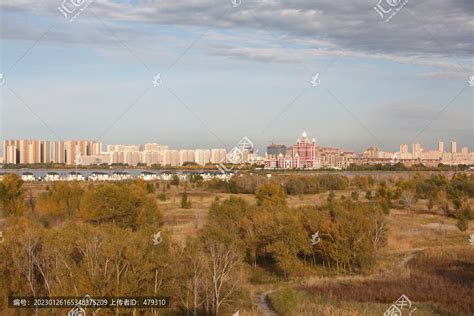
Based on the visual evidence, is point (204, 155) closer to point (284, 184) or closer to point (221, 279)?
point (284, 184)

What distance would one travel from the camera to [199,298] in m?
19.3

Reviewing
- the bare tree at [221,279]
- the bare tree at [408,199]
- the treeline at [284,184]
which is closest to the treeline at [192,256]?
the bare tree at [221,279]

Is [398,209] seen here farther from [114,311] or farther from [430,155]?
[430,155]

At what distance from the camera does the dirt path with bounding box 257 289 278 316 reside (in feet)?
67.2

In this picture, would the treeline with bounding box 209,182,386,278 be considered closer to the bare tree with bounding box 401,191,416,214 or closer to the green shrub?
the green shrub

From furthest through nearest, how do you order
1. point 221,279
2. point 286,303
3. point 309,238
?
1. point 309,238
2. point 286,303
3. point 221,279

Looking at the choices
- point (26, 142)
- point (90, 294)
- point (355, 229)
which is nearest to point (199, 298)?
point (90, 294)

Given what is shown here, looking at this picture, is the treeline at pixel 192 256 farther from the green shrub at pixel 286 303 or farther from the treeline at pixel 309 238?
the green shrub at pixel 286 303

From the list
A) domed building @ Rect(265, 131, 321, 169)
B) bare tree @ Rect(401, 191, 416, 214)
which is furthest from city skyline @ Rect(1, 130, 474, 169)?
bare tree @ Rect(401, 191, 416, 214)

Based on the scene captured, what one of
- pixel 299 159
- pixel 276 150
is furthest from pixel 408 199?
pixel 276 150

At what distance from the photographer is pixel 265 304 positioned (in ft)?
72.1

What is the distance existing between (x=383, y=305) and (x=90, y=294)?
1045 centimetres

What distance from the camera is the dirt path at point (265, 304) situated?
2048cm

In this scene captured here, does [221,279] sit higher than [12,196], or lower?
lower
